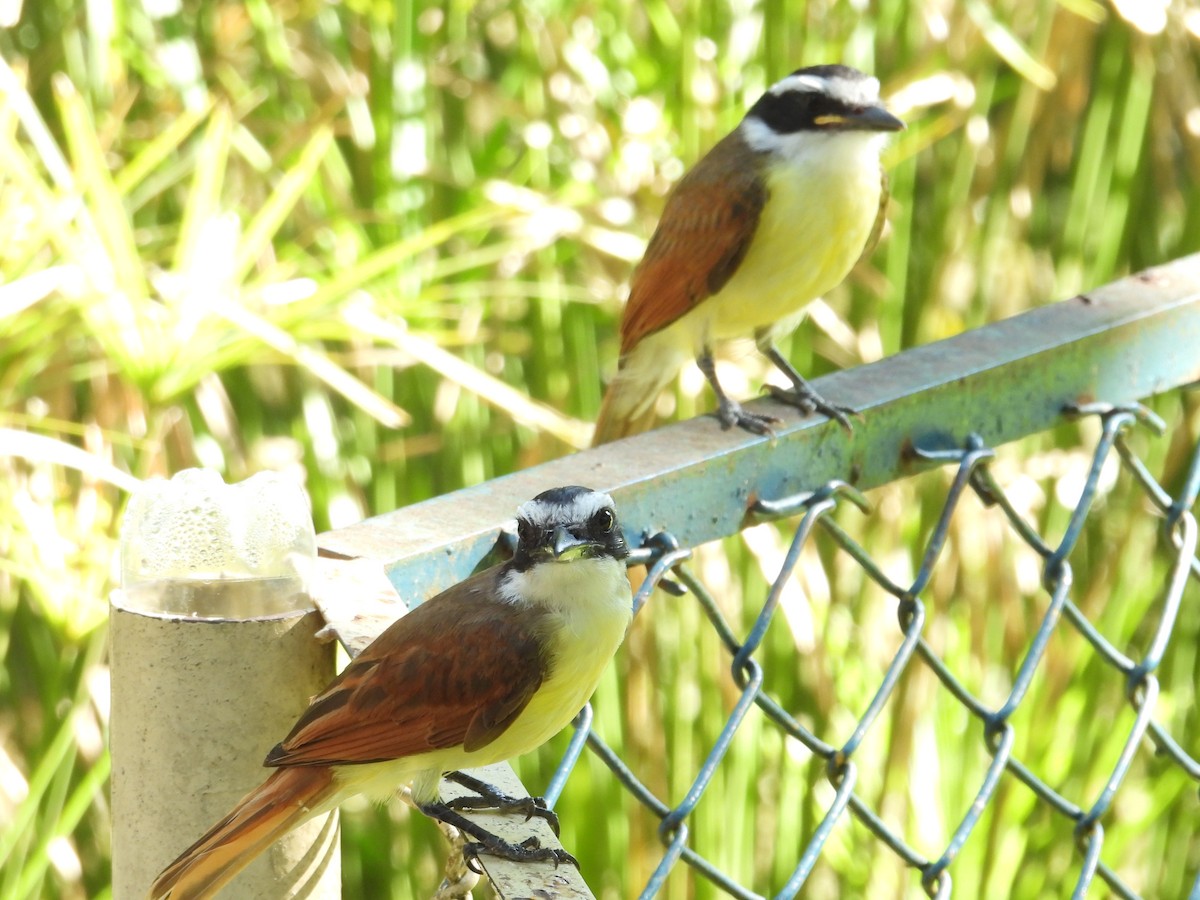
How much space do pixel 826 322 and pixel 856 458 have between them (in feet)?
5.92

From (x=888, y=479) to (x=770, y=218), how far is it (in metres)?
1.15

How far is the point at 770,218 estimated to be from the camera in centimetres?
256

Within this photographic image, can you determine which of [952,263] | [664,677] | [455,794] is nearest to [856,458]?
[455,794]

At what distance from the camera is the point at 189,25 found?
10.3 ft

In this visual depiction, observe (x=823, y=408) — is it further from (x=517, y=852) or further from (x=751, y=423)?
(x=517, y=852)

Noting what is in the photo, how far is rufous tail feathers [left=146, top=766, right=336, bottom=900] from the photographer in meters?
0.92

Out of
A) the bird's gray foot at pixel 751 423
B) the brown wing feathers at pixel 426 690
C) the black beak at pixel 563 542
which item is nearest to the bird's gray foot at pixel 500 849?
the brown wing feathers at pixel 426 690

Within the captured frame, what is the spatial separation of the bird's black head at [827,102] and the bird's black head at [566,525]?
1350 mm

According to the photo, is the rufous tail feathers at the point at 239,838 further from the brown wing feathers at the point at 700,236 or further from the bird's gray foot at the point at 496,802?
the brown wing feathers at the point at 700,236

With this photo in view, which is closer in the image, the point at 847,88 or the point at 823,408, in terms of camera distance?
the point at 823,408

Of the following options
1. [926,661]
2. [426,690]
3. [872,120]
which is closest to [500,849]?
[426,690]

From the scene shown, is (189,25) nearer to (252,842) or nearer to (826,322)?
(826,322)

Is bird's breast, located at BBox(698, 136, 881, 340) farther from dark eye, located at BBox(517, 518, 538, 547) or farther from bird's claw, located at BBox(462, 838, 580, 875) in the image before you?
bird's claw, located at BBox(462, 838, 580, 875)

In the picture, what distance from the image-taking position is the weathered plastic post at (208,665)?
0.93 metres
